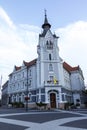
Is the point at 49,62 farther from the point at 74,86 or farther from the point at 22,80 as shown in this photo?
the point at 74,86

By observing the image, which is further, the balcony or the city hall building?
the balcony

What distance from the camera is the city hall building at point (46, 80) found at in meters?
41.5

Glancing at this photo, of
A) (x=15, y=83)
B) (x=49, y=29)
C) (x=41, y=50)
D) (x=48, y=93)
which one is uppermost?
(x=49, y=29)

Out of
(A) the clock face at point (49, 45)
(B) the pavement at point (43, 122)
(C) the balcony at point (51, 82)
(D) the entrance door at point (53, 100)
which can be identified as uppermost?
(A) the clock face at point (49, 45)

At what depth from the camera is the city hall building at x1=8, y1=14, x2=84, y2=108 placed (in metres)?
41.5

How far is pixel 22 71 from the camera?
52.3 metres

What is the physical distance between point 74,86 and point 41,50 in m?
18.0

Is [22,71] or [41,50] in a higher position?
[41,50]

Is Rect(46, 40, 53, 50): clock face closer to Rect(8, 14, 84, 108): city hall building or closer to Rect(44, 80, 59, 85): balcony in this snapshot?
Rect(8, 14, 84, 108): city hall building

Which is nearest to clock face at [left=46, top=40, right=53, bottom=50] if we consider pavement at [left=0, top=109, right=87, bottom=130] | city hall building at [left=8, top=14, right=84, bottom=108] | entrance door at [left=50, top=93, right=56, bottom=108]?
city hall building at [left=8, top=14, right=84, bottom=108]

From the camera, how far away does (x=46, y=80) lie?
Answer: 42.8 m

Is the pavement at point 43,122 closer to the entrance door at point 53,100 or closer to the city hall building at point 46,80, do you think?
the entrance door at point 53,100

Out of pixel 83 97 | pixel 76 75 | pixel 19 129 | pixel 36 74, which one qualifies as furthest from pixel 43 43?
pixel 19 129

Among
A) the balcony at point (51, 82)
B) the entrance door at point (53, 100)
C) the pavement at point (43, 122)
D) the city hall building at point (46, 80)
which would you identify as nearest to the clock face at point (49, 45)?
the city hall building at point (46, 80)
